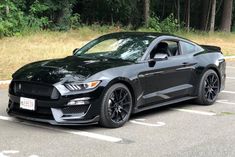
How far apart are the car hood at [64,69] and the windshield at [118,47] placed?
0.95ft

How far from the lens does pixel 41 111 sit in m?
6.69

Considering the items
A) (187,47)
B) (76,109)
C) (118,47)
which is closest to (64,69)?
(76,109)

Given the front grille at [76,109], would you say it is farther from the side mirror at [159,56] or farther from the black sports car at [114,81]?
the side mirror at [159,56]

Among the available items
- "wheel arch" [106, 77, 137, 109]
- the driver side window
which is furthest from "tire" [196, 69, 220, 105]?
"wheel arch" [106, 77, 137, 109]

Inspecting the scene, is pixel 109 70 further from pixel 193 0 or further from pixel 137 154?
pixel 193 0

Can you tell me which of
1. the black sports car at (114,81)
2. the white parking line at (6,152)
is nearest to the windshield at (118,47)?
the black sports car at (114,81)

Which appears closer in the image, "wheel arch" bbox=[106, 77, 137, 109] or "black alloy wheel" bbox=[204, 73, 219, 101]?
"wheel arch" bbox=[106, 77, 137, 109]

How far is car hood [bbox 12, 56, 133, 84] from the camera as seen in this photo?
6.74m

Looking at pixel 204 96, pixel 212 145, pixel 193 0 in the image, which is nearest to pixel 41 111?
A: pixel 212 145

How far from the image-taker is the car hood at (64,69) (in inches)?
265

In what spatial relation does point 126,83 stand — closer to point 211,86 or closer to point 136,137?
point 136,137

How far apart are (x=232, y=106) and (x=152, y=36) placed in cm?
216

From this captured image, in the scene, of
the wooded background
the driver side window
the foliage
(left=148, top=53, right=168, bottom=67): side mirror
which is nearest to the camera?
(left=148, top=53, right=168, bottom=67): side mirror

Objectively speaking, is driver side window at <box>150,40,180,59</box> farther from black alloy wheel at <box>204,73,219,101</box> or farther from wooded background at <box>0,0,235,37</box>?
wooded background at <box>0,0,235,37</box>
